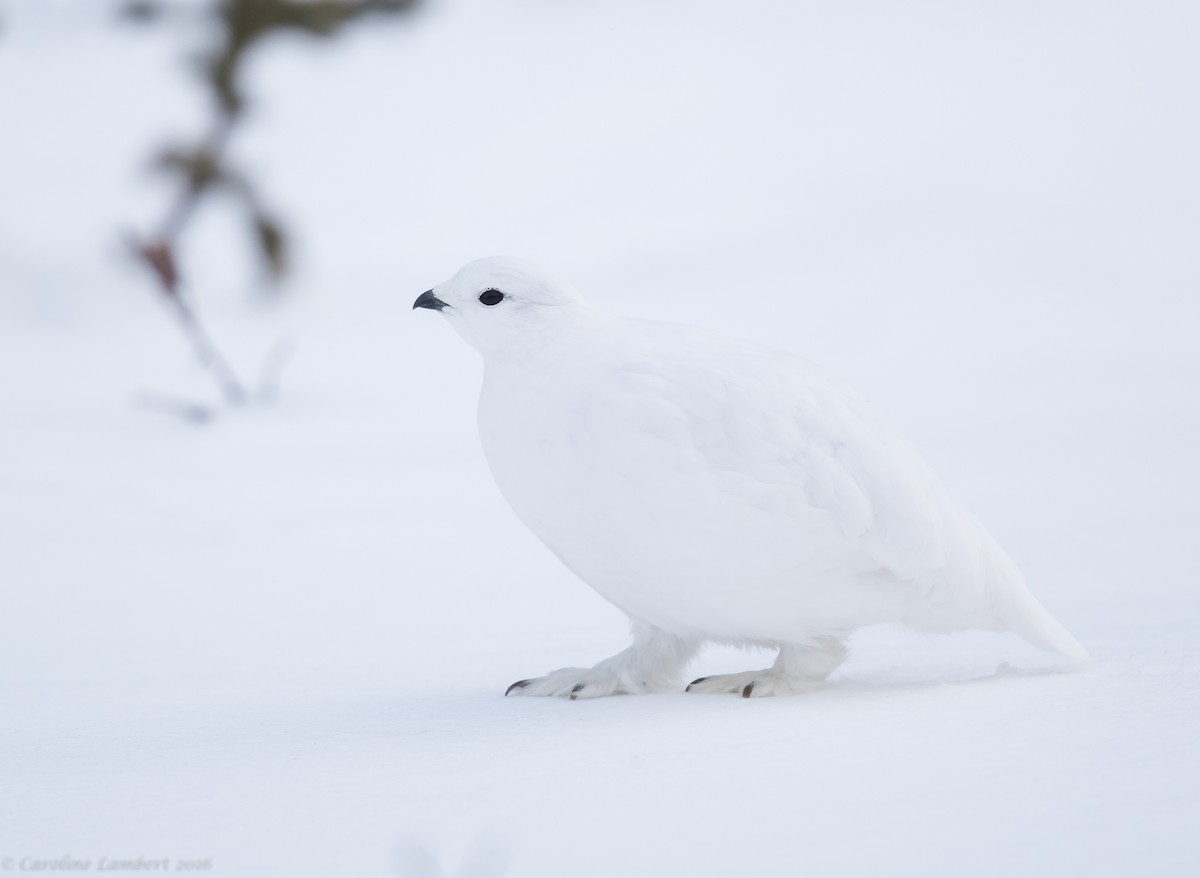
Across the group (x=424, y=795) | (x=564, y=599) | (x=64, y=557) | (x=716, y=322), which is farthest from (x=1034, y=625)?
(x=716, y=322)

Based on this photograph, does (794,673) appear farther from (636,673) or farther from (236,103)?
(236,103)

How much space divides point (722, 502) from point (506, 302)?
2.31 ft

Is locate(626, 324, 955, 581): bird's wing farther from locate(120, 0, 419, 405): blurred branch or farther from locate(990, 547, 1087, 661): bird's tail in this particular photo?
locate(120, 0, 419, 405): blurred branch

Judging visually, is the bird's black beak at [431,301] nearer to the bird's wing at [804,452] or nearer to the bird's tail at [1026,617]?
the bird's wing at [804,452]

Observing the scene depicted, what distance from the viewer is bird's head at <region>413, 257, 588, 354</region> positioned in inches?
105

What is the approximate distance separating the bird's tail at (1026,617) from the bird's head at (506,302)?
105 centimetres

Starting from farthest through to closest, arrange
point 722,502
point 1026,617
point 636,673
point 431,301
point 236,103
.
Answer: point 236,103 → point 431,301 → point 636,673 → point 1026,617 → point 722,502

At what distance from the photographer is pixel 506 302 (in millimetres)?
2709

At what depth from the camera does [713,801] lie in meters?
1.75

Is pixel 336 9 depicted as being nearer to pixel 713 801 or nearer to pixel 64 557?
pixel 64 557

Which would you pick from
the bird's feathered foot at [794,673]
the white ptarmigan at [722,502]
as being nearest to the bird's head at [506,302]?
the white ptarmigan at [722,502]

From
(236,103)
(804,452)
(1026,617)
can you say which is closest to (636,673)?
(804,452)

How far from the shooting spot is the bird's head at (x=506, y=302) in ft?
8.77

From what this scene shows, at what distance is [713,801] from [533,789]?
28 centimetres
